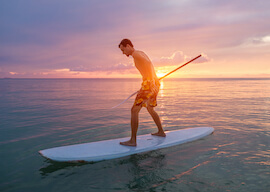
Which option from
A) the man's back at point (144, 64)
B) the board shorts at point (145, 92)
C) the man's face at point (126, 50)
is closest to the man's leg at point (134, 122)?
the board shorts at point (145, 92)

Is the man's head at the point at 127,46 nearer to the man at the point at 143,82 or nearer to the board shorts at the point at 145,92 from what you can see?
the man at the point at 143,82

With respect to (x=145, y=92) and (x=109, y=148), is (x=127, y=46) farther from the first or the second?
(x=109, y=148)

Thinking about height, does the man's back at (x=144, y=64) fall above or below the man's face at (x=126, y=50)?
below

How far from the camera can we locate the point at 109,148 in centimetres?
483

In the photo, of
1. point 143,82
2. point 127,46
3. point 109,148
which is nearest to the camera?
point 109,148

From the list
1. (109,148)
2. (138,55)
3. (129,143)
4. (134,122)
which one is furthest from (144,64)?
(109,148)

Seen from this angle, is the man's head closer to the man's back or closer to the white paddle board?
the man's back

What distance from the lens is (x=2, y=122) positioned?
858 cm

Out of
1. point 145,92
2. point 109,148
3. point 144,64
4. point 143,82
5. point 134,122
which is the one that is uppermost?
point 144,64

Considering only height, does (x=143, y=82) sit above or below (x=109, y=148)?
above

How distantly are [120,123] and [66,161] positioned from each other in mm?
4198

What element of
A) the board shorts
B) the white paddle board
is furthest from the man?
the white paddle board

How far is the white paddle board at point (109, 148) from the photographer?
432cm

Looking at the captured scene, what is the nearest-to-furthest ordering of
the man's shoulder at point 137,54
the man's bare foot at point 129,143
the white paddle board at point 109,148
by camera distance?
the white paddle board at point 109,148
the man's shoulder at point 137,54
the man's bare foot at point 129,143
